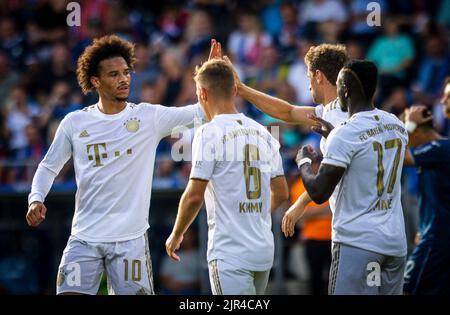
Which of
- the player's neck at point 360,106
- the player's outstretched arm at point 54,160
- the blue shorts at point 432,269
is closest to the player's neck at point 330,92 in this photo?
the player's neck at point 360,106

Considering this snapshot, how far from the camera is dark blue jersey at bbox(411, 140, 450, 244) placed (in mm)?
8672

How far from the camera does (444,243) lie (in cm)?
869

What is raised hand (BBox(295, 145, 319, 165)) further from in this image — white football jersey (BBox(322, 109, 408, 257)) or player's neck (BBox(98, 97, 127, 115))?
player's neck (BBox(98, 97, 127, 115))

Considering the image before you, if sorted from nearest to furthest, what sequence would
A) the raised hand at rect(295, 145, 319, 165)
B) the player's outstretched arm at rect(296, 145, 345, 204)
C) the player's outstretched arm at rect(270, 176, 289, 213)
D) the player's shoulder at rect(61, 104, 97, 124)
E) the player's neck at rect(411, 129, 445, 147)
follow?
the player's outstretched arm at rect(296, 145, 345, 204) < the raised hand at rect(295, 145, 319, 165) < the player's outstretched arm at rect(270, 176, 289, 213) < the player's shoulder at rect(61, 104, 97, 124) < the player's neck at rect(411, 129, 445, 147)

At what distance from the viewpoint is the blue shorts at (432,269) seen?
870 cm

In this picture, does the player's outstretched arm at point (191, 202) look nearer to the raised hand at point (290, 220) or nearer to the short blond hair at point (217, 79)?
the short blond hair at point (217, 79)

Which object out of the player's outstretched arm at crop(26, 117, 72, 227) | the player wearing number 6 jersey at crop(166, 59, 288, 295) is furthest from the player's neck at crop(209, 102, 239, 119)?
the player's outstretched arm at crop(26, 117, 72, 227)

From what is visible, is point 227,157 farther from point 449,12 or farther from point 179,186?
point 449,12

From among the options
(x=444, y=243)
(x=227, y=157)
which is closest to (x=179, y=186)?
(x=444, y=243)

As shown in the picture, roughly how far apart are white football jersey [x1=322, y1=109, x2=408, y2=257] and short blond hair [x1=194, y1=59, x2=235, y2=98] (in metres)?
0.83

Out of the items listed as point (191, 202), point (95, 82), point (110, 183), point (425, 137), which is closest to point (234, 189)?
point (191, 202)

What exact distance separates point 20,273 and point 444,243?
6795 mm
